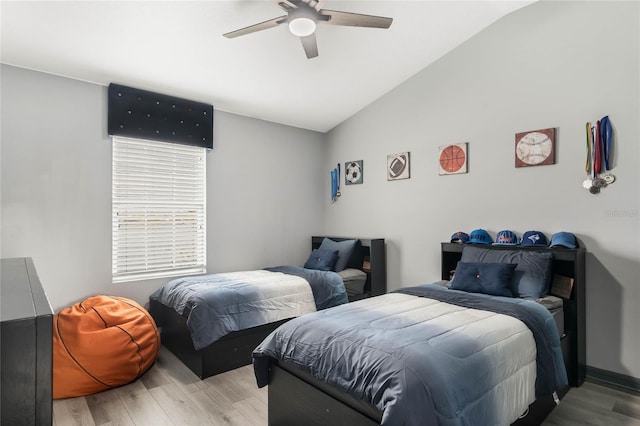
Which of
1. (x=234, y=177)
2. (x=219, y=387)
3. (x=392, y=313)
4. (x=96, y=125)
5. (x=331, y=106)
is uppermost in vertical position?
(x=331, y=106)

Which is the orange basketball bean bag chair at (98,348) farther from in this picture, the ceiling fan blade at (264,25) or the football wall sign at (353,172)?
the football wall sign at (353,172)

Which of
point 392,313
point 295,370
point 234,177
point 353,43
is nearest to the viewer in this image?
point 295,370

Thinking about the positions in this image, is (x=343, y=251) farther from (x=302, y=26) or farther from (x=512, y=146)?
(x=302, y=26)

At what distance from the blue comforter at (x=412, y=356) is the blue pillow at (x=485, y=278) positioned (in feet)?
1.07

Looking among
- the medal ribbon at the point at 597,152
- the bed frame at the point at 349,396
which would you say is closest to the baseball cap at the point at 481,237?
the bed frame at the point at 349,396

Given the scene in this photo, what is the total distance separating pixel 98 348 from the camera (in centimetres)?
264

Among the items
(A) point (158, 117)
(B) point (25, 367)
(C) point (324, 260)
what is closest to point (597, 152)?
(C) point (324, 260)

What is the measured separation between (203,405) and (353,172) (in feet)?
10.8

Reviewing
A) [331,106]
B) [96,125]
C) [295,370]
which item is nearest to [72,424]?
[295,370]

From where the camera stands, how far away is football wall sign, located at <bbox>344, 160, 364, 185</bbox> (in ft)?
15.6

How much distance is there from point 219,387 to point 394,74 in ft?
11.7

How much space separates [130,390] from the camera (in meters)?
2.66

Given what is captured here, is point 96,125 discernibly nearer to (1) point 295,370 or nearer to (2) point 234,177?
(2) point 234,177

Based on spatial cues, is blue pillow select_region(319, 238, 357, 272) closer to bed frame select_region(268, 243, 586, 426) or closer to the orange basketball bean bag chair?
bed frame select_region(268, 243, 586, 426)
